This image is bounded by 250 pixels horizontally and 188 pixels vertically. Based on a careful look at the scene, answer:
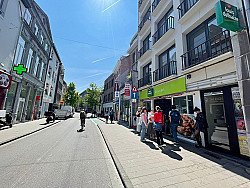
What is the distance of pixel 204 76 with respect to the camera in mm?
5605

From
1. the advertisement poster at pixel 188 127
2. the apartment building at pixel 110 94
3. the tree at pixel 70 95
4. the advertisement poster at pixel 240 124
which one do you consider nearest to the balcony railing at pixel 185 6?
the advertisement poster at pixel 240 124

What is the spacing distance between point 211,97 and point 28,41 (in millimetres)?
17983

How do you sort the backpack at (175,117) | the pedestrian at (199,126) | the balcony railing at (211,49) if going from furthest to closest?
the backpack at (175,117), the pedestrian at (199,126), the balcony railing at (211,49)

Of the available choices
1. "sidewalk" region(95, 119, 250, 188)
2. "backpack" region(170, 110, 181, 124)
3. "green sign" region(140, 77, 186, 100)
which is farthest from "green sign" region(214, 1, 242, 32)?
"sidewalk" region(95, 119, 250, 188)

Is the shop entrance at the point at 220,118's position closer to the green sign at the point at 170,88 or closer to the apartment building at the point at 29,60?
the green sign at the point at 170,88

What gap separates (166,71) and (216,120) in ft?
15.4

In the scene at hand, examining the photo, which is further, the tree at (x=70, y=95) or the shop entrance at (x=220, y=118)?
the tree at (x=70, y=95)

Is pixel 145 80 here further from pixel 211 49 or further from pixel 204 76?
pixel 211 49

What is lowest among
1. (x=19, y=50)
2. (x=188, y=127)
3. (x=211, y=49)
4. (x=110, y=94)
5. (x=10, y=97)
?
(x=188, y=127)

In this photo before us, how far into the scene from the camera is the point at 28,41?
13.1 metres

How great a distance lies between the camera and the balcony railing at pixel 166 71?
8.08 meters

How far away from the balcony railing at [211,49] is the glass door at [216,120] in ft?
6.05

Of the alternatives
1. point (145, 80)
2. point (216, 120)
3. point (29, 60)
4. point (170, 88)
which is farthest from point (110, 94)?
point (216, 120)

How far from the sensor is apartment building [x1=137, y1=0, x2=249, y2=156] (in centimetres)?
451
